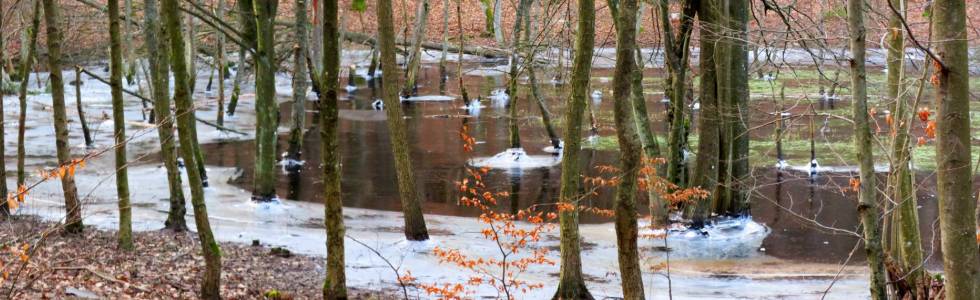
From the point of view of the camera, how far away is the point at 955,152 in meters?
4.57

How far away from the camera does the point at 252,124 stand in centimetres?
2930

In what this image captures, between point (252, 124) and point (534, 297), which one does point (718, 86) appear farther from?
point (252, 124)

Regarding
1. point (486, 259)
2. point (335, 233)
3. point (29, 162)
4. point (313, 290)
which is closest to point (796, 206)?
point (486, 259)

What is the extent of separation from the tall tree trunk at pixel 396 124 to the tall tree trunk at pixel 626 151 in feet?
19.3

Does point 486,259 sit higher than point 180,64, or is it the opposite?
point 180,64

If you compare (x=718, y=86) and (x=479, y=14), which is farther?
(x=479, y=14)

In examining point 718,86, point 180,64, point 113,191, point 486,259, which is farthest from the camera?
point 113,191

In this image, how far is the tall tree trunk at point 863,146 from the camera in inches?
275

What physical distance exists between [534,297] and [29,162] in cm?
1446

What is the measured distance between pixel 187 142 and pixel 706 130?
980cm

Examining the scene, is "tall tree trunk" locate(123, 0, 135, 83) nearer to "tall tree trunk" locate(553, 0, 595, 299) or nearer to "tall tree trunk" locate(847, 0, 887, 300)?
"tall tree trunk" locate(553, 0, 595, 299)

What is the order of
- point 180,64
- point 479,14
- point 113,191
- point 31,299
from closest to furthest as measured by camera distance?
point 31,299, point 180,64, point 113,191, point 479,14

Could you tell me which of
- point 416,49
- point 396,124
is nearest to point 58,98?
point 396,124

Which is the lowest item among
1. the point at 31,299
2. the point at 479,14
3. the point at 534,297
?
the point at 534,297
